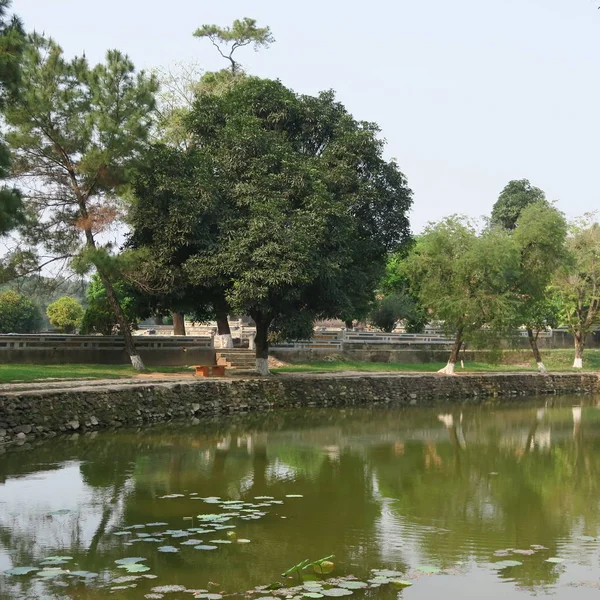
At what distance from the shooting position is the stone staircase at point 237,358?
39.3 meters

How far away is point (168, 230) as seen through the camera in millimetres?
32969

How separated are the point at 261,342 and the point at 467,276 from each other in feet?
33.2

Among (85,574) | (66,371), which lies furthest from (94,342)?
(85,574)

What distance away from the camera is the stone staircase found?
3928 cm

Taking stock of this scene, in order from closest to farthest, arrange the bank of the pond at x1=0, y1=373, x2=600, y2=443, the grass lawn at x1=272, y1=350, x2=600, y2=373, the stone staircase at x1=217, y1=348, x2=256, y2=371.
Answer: the bank of the pond at x1=0, y1=373, x2=600, y2=443 → the stone staircase at x1=217, y1=348, x2=256, y2=371 → the grass lawn at x1=272, y1=350, x2=600, y2=373

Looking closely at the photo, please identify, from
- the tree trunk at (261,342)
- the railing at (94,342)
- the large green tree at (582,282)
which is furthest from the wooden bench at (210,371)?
the large green tree at (582,282)

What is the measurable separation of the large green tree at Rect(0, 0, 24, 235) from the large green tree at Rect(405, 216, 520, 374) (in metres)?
22.3

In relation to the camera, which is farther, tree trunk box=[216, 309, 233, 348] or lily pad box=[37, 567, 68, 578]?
tree trunk box=[216, 309, 233, 348]

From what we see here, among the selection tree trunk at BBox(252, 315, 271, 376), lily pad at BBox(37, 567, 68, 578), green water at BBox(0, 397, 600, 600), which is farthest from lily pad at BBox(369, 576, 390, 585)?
tree trunk at BBox(252, 315, 271, 376)

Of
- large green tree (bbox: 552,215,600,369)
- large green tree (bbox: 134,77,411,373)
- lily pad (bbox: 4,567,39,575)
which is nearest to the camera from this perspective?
lily pad (bbox: 4,567,39,575)

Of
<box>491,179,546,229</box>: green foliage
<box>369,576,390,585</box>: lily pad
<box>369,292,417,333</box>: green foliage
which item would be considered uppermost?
<box>491,179,546,229</box>: green foliage

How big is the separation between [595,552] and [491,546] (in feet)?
4.44

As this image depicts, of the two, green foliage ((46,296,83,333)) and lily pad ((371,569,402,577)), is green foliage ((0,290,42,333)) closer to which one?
green foliage ((46,296,83,333))

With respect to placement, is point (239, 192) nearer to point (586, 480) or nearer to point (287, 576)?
point (586, 480)
